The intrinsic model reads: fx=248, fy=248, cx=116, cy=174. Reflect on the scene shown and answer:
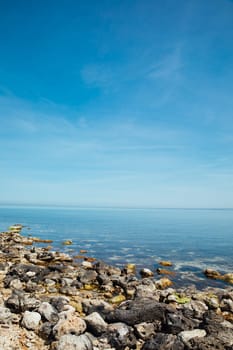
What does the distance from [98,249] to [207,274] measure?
20.5m

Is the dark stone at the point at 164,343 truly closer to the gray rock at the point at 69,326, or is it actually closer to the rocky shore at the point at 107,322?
the rocky shore at the point at 107,322

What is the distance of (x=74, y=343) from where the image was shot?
1016 cm

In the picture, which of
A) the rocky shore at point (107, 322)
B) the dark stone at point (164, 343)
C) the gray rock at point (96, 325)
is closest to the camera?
the dark stone at point (164, 343)

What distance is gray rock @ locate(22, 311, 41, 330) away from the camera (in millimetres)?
11969

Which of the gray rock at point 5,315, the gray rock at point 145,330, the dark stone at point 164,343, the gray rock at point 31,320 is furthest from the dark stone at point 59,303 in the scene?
the dark stone at point 164,343

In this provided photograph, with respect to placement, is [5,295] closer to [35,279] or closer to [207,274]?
[35,279]

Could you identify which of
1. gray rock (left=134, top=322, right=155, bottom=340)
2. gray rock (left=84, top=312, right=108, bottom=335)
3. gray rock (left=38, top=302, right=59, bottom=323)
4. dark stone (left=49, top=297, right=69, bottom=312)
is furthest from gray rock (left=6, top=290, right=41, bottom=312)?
gray rock (left=134, top=322, right=155, bottom=340)

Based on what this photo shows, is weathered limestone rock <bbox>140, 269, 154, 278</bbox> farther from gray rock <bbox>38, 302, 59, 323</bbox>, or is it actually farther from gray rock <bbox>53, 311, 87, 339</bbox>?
gray rock <bbox>53, 311, 87, 339</bbox>

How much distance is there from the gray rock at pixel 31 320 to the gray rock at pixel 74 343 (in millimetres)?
2265

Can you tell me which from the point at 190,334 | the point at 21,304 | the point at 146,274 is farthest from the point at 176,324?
the point at 146,274

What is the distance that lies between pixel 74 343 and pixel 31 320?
320 cm

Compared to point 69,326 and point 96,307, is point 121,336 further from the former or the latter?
point 96,307

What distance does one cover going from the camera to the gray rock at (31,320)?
1197 cm

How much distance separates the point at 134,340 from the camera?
37.5 ft
